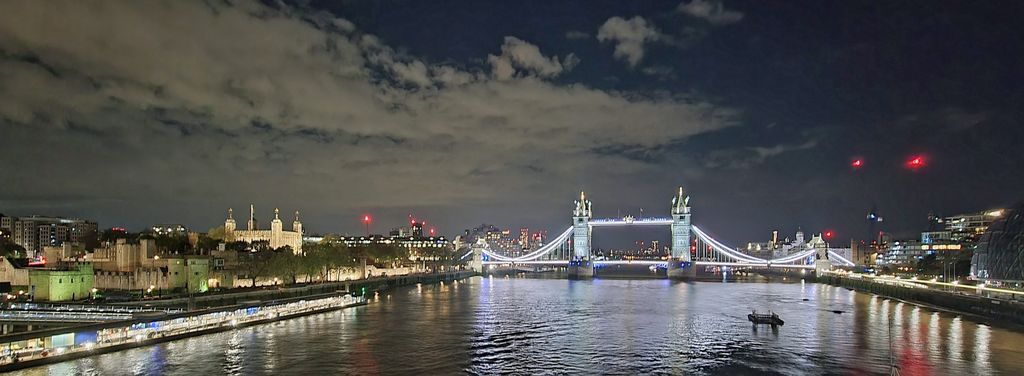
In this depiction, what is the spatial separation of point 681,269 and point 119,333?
112 m

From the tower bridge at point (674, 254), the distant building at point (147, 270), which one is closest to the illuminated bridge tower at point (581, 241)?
the tower bridge at point (674, 254)

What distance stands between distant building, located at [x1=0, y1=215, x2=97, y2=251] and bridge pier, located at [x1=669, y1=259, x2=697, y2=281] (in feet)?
361

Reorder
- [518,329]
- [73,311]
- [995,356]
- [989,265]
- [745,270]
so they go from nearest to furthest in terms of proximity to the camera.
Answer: [995,356], [73,311], [518,329], [989,265], [745,270]

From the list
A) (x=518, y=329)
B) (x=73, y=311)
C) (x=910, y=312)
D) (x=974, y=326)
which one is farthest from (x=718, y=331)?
(x=73, y=311)

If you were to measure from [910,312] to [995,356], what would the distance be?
80.6 feet

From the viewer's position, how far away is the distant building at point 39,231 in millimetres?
134875

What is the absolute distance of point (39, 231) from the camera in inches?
5477

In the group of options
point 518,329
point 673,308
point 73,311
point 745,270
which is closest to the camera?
point 73,311

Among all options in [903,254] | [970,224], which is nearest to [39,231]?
[903,254]

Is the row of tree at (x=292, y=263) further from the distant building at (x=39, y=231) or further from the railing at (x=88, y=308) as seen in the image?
the distant building at (x=39, y=231)

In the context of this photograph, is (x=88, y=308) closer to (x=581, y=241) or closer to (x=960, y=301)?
(x=960, y=301)

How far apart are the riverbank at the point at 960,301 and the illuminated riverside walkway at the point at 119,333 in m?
48.2

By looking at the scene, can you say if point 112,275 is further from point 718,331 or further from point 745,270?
point 745,270

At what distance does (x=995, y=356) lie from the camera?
32.9 m
